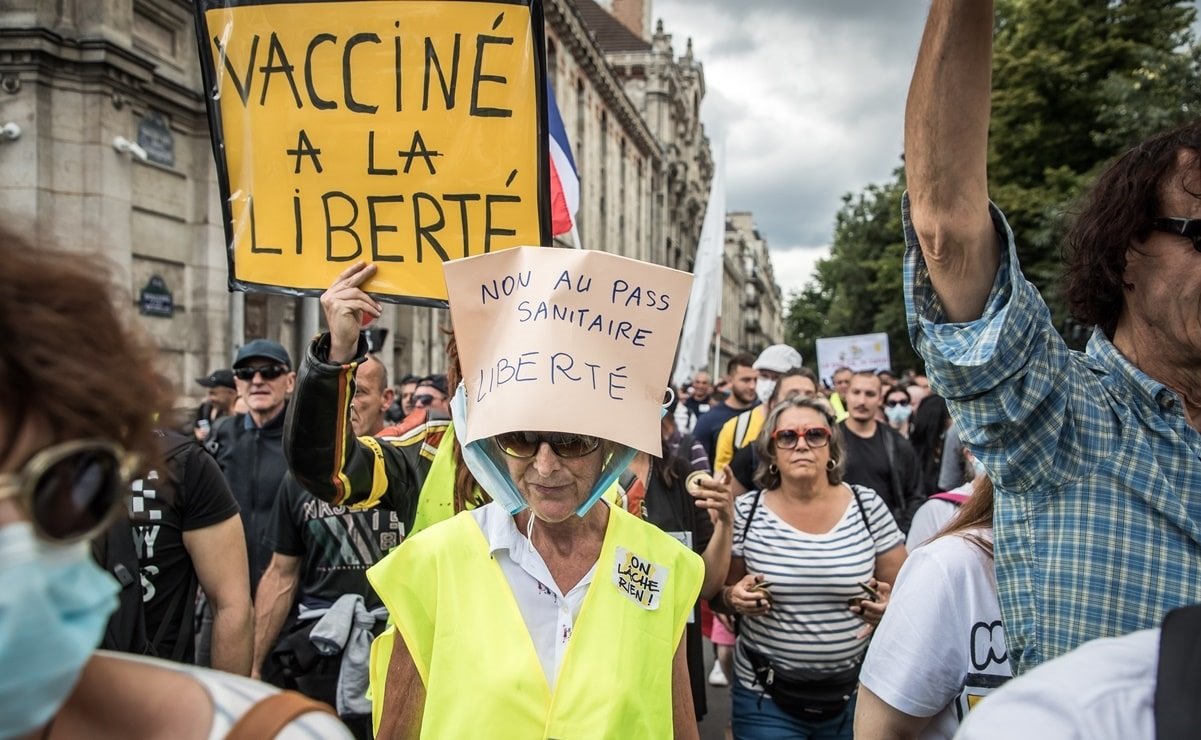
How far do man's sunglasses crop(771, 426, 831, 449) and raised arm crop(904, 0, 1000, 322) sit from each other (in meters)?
2.53

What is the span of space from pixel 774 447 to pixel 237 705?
10.7 feet

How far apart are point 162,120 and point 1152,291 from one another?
14.9m

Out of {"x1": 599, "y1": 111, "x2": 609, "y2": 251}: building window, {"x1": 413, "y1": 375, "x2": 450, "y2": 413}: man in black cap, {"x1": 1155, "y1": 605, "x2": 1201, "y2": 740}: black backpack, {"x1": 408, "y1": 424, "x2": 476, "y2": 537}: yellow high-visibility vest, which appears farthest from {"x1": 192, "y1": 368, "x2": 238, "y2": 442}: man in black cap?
{"x1": 599, "y1": 111, "x2": 609, "y2": 251}: building window

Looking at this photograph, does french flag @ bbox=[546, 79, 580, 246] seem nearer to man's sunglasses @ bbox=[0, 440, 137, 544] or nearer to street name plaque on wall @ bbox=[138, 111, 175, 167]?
man's sunglasses @ bbox=[0, 440, 137, 544]

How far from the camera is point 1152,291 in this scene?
5.44 feet

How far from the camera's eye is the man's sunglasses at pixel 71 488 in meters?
0.95

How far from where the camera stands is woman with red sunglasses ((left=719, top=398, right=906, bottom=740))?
362 cm

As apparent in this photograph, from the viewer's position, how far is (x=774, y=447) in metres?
4.16

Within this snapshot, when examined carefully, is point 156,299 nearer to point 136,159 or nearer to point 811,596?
point 136,159

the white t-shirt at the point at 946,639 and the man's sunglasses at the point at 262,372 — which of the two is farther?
the man's sunglasses at the point at 262,372

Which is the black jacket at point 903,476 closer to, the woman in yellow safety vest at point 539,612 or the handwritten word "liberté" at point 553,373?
the woman in yellow safety vest at point 539,612

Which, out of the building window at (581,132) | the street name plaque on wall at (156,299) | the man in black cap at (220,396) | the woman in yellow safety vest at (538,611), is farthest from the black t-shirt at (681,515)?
the building window at (581,132)

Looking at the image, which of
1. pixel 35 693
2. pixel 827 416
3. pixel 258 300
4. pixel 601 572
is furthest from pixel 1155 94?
pixel 35 693

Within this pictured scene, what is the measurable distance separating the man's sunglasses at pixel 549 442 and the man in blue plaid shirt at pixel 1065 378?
0.92m
